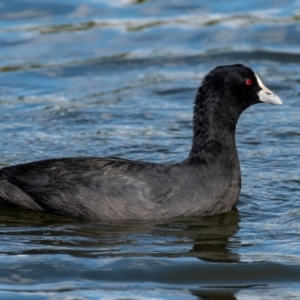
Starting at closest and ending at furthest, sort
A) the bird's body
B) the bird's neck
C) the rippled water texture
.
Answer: the rippled water texture → the bird's body → the bird's neck

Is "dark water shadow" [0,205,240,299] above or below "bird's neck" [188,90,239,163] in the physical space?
below

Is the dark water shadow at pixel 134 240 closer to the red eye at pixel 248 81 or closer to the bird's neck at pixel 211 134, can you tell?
the bird's neck at pixel 211 134

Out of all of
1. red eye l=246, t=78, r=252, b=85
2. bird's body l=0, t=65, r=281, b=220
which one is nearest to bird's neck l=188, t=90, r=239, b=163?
bird's body l=0, t=65, r=281, b=220

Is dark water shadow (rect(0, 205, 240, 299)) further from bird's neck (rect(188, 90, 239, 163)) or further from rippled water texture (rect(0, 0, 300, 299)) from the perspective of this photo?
bird's neck (rect(188, 90, 239, 163))

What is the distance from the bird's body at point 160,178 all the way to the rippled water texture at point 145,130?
14 cm

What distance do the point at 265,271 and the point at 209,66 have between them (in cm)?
752

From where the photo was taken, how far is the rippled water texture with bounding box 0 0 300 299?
26.4 ft

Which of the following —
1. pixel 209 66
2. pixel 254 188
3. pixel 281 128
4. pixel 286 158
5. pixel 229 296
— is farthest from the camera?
pixel 209 66

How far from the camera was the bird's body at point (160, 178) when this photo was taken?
30.2 ft

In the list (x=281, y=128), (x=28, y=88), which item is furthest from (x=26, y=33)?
(x=281, y=128)

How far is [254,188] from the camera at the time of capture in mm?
10391

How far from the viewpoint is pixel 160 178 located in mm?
9242

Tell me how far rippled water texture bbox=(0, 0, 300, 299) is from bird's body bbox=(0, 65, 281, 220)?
0.47ft

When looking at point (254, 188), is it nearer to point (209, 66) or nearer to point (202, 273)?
point (202, 273)
